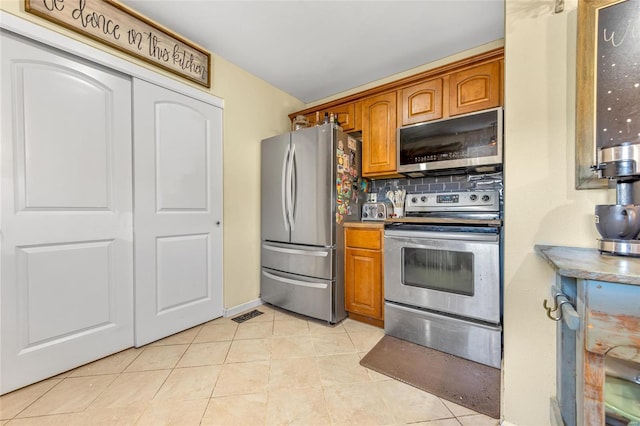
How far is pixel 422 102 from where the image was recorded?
88.7 inches

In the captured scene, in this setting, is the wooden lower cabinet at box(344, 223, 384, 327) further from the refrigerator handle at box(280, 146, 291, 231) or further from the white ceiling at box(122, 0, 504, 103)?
the white ceiling at box(122, 0, 504, 103)

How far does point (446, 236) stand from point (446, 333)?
69 cm

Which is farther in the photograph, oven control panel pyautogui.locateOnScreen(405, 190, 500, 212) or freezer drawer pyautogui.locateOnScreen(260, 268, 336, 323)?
freezer drawer pyautogui.locateOnScreen(260, 268, 336, 323)

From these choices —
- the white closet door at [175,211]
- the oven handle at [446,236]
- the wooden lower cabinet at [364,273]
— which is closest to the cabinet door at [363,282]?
the wooden lower cabinet at [364,273]

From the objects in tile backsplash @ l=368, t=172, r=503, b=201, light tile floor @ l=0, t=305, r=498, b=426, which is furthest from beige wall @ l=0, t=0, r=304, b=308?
tile backsplash @ l=368, t=172, r=503, b=201

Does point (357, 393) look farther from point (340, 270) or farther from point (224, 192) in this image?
point (224, 192)

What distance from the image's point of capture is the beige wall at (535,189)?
98 centimetres

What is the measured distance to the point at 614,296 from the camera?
25.2 inches

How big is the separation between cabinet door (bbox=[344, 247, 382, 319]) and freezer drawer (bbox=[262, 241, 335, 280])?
194mm

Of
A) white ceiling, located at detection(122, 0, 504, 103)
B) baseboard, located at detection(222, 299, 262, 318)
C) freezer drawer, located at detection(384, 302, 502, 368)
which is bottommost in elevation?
baseboard, located at detection(222, 299, 262, 318)

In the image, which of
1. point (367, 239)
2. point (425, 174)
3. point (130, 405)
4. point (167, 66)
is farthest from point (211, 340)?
point (425, 174)

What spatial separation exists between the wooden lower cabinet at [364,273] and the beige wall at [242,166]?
1.04m

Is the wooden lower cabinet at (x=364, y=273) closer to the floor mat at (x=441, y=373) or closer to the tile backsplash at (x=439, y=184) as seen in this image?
the floor mat at (x=441, y=373)

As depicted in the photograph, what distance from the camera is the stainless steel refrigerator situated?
223 cm
